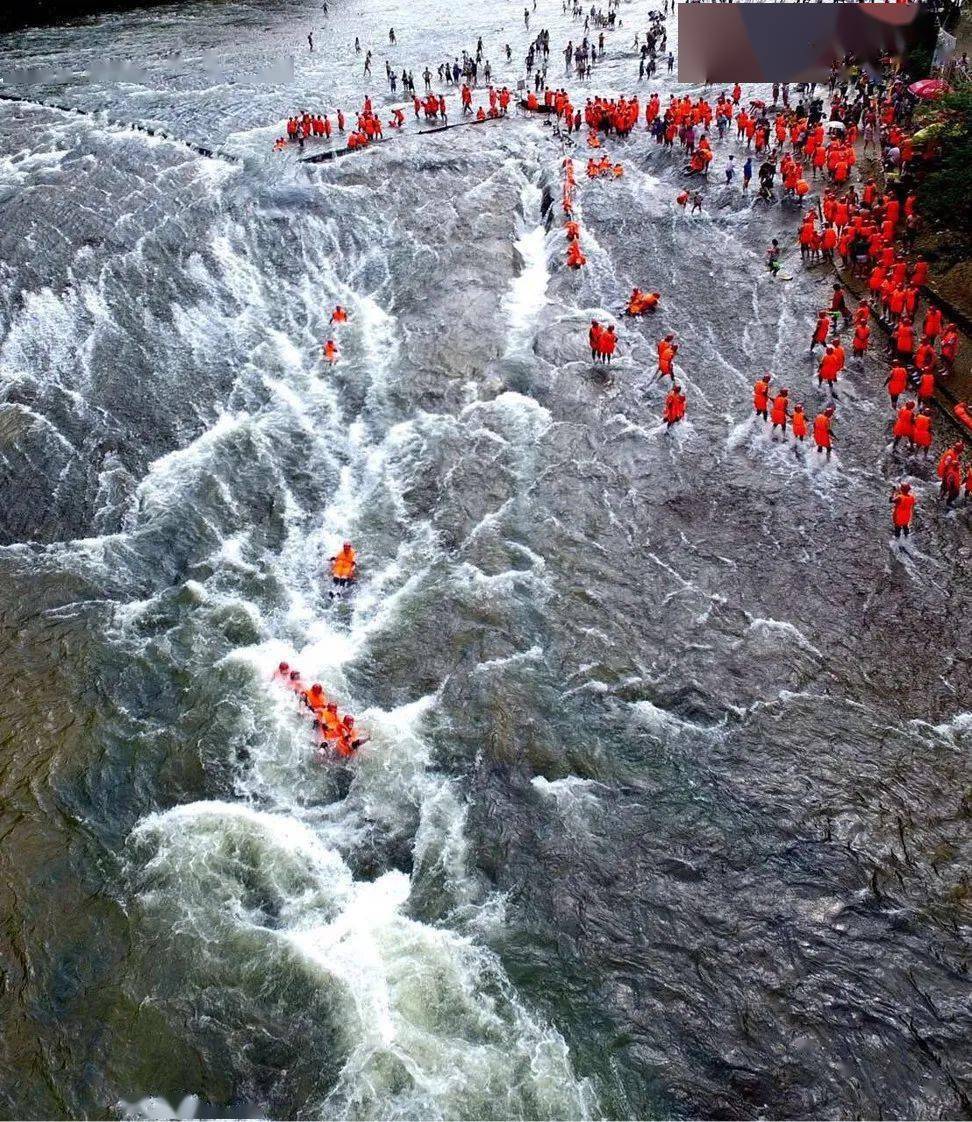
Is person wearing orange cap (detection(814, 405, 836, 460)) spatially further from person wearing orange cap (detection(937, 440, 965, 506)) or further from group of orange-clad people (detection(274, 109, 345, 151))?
group of orange-clad people (detection(274, 109, 345, 151))

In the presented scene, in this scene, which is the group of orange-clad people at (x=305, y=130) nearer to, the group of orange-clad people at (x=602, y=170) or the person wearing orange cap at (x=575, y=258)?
the group of orange-clad people at (x=602, y=170)

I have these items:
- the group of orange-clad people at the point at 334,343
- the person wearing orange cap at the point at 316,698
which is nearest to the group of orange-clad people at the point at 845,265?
the group of orange-clad people at the point at 334,343

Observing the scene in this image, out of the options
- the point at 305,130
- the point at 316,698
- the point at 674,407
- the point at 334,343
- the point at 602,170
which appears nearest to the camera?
the point at 316,698

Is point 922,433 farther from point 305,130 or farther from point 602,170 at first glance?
point 305,130

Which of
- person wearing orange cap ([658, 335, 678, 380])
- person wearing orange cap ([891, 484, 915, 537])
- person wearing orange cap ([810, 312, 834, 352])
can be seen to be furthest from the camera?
person wearing orange cap ([810, 312, 834, 352])

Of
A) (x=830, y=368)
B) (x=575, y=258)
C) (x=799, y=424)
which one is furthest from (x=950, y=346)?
(x=575, y=258)
